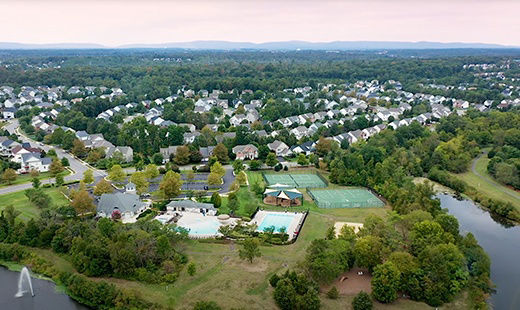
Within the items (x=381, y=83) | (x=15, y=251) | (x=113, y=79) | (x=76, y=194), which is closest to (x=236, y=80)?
(x=113, y=79)

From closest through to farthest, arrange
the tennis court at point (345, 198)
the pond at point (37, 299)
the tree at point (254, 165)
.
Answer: the pond at point (37, 299), the tennis court at point (345, 198), the tree at point (254, 165)

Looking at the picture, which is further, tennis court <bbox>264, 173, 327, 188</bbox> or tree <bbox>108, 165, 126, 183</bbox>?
tennis court <bbox>264, 173, 327, 188</bbox>

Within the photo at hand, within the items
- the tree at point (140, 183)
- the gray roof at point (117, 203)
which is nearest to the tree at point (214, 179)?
the tree at point (140, 183)

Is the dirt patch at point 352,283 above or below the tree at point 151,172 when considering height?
below

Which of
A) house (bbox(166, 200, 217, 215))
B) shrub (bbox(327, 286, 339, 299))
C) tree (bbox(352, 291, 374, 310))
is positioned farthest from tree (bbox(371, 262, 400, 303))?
house (bbox(166, 200, 217, 215))

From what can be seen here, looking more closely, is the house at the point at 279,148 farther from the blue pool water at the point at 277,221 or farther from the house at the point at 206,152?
the blue pool water at the point at 277,221

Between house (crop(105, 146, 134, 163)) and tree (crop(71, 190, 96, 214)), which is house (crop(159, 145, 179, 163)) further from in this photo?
tree (crop(71, 190, 96, 214))
